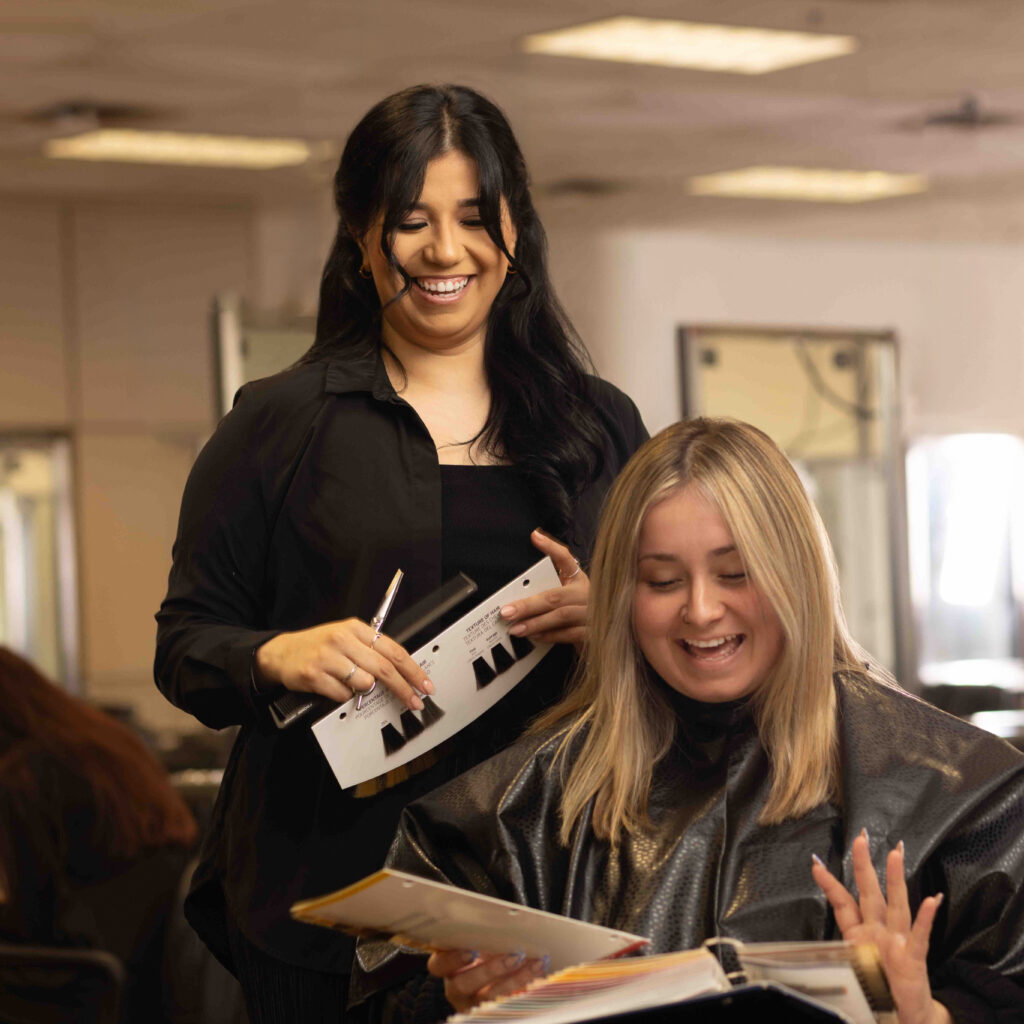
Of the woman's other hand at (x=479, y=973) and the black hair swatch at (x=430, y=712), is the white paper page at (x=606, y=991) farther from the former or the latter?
the black hair swatch at (x=430, y=712)

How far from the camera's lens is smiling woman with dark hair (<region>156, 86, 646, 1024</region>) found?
1616mm

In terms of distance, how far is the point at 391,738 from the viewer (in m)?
1.60

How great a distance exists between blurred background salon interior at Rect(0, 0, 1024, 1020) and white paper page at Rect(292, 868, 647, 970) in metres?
1.83

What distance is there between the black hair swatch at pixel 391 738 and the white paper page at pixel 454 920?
259 millimetres

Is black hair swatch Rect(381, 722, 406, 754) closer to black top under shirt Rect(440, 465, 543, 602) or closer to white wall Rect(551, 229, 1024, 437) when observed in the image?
black top under shirt Rect(440, 465, 543, 602)

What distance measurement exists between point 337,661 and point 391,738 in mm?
156

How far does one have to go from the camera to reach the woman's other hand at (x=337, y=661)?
4.86ft

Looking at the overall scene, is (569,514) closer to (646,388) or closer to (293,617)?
(293,617)

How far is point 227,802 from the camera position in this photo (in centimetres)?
172

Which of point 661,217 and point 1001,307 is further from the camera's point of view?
point 661,217

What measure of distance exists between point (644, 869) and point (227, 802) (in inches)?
18.0

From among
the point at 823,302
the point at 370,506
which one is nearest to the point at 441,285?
the point at 370,506

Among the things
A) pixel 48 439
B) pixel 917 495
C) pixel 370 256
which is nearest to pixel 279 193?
pixel 48 439

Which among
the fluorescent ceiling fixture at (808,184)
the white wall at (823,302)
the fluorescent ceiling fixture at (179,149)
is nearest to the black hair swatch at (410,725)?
the white wall at (823,302)
